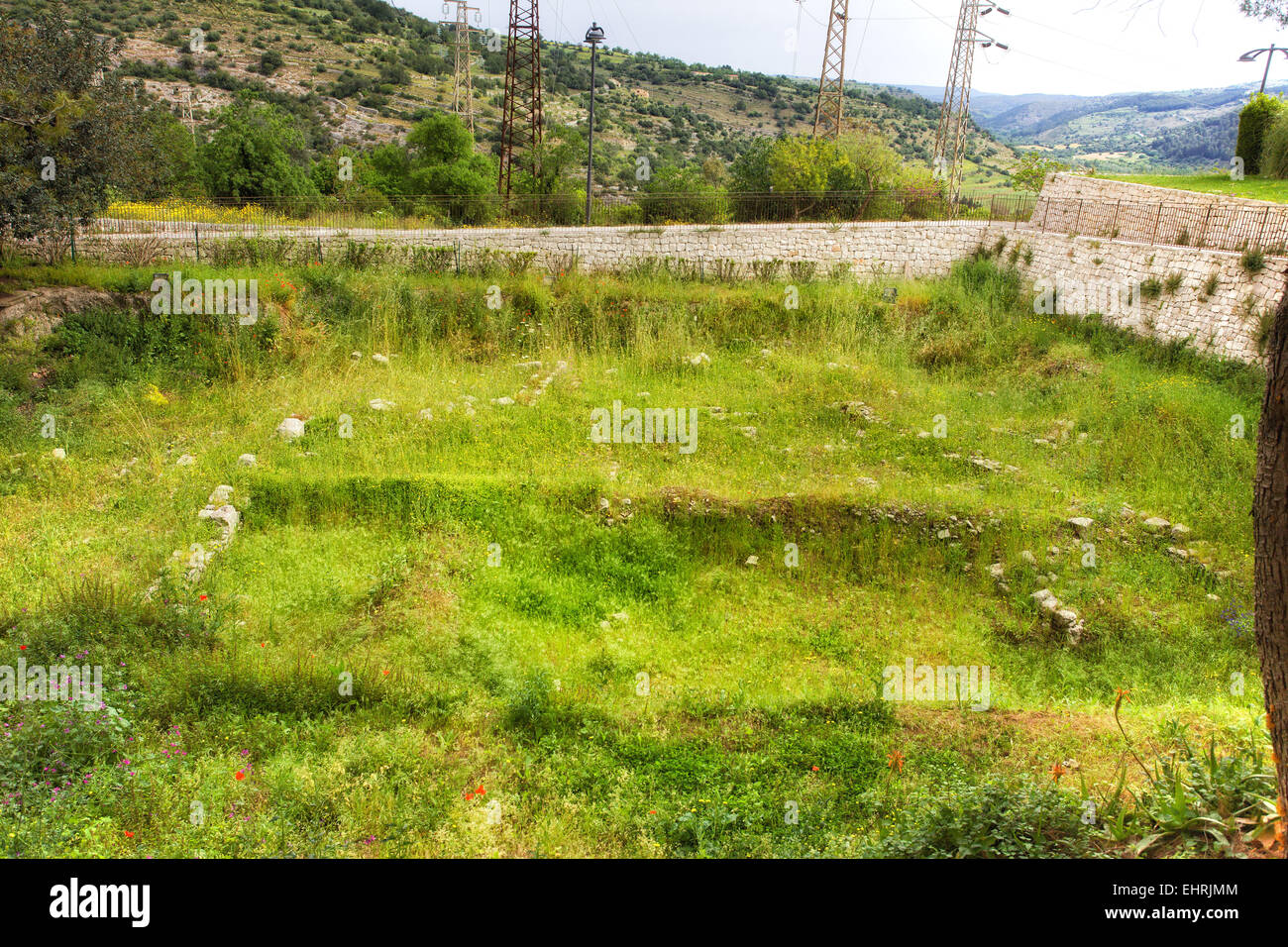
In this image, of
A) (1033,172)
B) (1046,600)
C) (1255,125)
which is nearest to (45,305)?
(1046,600)

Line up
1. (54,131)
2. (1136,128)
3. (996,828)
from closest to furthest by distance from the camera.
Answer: (996,828) → (54,131) → (1136,128)

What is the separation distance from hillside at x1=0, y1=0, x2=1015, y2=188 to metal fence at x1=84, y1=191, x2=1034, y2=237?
16.1m

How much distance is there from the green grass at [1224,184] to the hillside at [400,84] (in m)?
16.6

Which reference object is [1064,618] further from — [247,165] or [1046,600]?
[247,165]

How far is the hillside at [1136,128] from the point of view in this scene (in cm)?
3744

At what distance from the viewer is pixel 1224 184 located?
67.7 ft

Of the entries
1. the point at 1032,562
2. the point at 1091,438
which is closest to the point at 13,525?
the point at 1032,562

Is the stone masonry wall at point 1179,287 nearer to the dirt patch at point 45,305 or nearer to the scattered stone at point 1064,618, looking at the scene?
the scattered stone at point 1064,618

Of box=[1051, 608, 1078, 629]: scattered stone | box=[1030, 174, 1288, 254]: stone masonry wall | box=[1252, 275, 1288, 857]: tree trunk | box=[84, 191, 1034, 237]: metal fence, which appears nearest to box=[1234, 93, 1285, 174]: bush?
box=[1030, 174, 1288, 254]: stone masonry wall

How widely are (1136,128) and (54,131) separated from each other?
75.5 metres

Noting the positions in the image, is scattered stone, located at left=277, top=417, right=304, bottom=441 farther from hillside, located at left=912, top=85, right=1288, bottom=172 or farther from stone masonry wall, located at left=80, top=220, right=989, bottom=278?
hillside, located at left=912, top=85, right=1288, bottom=172

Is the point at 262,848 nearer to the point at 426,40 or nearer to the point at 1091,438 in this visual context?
the point at 1091,438

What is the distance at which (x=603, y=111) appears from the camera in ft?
175
